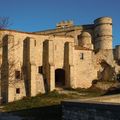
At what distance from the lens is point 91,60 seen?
46594 millimetres

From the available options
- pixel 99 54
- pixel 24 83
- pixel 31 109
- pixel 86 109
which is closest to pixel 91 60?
pixel 99 54

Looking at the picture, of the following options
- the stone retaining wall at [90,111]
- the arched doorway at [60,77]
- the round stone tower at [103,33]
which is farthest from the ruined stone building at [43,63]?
the stone retaining wall at [90,111]

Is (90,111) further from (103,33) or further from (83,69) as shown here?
(103,33)

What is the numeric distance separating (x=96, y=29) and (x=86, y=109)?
1716 inches

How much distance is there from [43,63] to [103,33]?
17.8 m

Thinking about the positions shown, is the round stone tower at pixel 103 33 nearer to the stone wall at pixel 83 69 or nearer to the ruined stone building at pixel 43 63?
the ruined stone building at pixel 43 63

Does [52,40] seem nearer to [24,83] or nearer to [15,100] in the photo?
[24,83]

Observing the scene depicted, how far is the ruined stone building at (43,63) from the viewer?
3988 centimetres

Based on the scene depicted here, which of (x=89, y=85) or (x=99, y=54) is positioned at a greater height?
(x=99, y=54)

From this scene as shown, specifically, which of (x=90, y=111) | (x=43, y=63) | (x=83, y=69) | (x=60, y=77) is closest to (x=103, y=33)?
(x=83, y=69)

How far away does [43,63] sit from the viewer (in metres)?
42.9

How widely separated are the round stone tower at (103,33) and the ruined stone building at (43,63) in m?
7.72

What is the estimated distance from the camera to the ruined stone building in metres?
39.9

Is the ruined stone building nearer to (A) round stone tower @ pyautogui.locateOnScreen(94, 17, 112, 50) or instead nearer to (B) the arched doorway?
(B) the arched doorway
